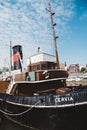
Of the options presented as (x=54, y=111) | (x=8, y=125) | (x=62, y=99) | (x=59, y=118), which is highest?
(x=62, y=99)

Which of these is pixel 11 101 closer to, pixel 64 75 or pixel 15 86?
pixel 15 86

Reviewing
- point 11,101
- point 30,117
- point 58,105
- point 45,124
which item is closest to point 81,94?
point 58,105

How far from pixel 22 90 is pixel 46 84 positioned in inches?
63.0

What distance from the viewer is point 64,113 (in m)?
9.89

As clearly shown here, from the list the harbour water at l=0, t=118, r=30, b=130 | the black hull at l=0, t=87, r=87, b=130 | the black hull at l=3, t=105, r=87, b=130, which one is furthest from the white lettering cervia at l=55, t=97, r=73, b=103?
the harbour water at l=0, t=118, r=30, b=130

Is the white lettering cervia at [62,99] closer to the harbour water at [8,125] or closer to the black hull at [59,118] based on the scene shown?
the black hull at [59,118]

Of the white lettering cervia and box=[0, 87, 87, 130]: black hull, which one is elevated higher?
the white lettering cervia

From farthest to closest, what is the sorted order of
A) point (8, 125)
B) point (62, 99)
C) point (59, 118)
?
point (8, 125)
point (59, 118)
point (62, 99)

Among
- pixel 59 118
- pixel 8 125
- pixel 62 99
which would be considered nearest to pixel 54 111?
pixel 59 118

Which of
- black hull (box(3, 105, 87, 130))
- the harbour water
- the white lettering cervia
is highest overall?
the white lettering cervia

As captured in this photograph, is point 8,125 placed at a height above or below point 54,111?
below

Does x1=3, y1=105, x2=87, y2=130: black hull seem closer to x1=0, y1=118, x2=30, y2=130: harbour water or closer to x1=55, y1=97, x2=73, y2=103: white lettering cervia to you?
x1=55, y1=97, x2=73, y2=103: white lettering cervia

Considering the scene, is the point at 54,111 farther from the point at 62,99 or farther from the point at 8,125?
the point at 8,125

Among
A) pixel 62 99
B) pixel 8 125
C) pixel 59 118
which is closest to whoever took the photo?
pixel 62 99
